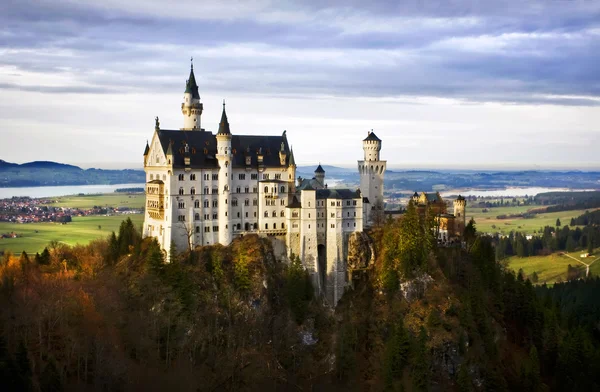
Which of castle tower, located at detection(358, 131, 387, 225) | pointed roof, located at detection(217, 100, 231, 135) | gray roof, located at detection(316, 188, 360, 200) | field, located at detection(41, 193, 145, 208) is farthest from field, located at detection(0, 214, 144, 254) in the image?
castle tower, located at detection(358, 131, 387, 225)

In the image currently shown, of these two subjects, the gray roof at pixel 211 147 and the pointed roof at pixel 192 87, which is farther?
the pointed roof at pixel 192 87

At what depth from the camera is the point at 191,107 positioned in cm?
9812

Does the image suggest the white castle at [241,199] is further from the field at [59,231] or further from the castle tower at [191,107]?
the field at [59,231]

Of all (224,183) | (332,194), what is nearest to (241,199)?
(224,183)

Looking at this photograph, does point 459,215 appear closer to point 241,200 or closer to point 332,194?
point 332,194

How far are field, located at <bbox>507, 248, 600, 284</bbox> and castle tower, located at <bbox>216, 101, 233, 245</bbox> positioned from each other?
109 meters

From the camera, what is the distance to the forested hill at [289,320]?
77562 millimetres

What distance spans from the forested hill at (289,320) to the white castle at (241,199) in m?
2.33

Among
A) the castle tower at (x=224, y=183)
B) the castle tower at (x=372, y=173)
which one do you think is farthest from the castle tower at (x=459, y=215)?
the castle tower at (x=224, y=183)

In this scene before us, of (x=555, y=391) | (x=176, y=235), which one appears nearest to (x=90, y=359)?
(x=176, y=235)

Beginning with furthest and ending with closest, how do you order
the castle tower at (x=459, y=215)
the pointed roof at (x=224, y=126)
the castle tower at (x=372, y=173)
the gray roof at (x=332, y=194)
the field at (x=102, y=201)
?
the field at (x=102, y=201)
the castle tower at (x=372, y=173)
the castle tower at (x=459, y=215)
the gray roof at (x=332, y=194)
the pointed roof at (x=224, y=126)

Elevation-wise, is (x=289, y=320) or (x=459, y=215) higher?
(x=459, y=215)

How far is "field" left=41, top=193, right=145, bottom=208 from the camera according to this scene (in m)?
165

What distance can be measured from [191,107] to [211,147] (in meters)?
8.66
